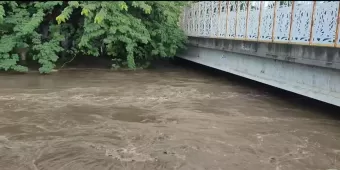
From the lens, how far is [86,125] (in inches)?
245

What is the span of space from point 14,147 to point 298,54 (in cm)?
594

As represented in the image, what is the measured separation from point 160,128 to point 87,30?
7845 mm

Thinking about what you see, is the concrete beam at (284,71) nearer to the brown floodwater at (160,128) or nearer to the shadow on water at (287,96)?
the brown floodwater at (160,128)

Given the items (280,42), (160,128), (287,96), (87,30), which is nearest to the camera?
(160,128)

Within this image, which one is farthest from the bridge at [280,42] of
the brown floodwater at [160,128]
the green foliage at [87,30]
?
the green foliage at [87,30]

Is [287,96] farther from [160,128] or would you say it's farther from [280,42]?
[160,128]

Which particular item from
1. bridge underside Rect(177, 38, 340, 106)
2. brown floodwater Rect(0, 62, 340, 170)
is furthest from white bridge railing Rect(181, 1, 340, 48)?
brown floodwater Rect(0, 62, 340, 170)

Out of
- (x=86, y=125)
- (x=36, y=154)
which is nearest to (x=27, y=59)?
(x=86, y=125)

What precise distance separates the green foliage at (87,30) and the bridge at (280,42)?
2.16m

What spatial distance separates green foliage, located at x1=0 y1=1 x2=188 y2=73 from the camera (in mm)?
12789

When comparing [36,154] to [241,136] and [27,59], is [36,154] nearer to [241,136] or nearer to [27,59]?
[241,136]

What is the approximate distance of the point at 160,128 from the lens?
616 centimetres

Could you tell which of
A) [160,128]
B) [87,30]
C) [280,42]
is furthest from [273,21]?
[87,30]

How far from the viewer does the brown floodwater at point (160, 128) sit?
15.1ft
